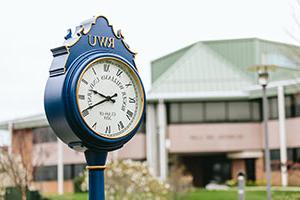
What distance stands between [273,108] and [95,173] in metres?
34.9

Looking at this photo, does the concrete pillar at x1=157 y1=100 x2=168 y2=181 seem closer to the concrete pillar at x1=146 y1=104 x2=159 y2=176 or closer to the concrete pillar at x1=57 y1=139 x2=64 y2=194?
the concrete pillar at x1=146 y1=104 x2=159 y2=176

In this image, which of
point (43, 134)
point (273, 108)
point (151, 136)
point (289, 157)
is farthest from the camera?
point (43, 134)

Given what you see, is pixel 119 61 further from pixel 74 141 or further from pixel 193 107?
pixel 193 107

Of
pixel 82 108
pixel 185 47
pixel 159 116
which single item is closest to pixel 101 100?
pixel 82 108

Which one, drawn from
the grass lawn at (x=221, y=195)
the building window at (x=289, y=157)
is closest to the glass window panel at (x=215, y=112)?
the building window at (x=289, y=157)

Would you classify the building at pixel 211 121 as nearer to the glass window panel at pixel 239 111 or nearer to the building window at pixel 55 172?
the glass window panel at pixel 239 111

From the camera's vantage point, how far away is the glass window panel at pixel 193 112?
41.9 meters

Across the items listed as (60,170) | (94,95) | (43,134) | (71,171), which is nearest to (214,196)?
(43,134)

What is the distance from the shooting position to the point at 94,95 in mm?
7020

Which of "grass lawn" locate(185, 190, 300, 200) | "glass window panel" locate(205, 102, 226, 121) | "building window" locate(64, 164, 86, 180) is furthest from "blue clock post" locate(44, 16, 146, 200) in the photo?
"building window" locate(64, 164, 86, 180)

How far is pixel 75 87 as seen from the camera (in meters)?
6.80

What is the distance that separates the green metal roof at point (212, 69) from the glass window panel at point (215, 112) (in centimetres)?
89

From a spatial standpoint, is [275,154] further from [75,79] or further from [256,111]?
[75,79]

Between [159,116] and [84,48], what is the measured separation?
34.6 m
